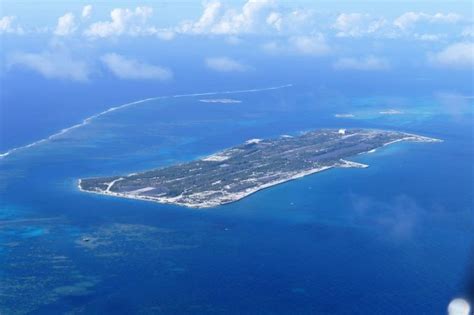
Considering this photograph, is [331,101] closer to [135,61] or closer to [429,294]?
[135,61]

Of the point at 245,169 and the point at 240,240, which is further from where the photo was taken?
the point at 245,169

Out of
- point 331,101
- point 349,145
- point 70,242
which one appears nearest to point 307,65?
point 331,101

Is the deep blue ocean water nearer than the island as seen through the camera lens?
Yes

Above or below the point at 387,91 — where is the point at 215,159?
below

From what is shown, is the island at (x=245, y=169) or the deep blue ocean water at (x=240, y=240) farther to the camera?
the island at (x=245, y=169)

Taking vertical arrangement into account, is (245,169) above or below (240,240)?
above
